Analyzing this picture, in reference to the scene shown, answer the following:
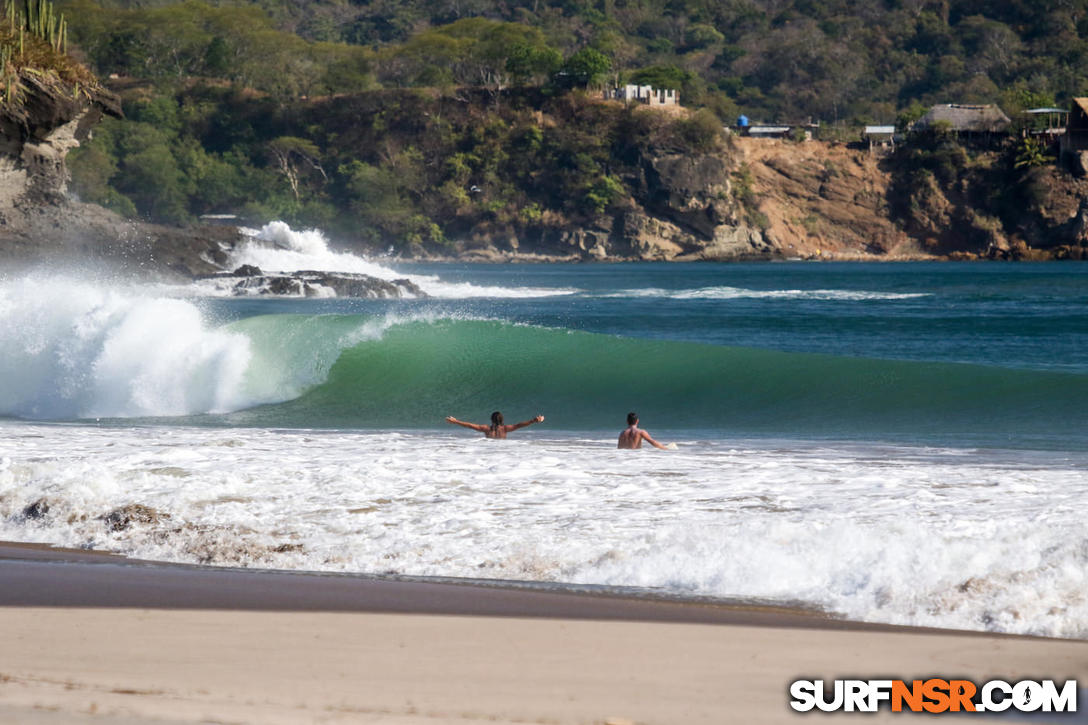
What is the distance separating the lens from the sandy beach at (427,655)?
3854 millimetres

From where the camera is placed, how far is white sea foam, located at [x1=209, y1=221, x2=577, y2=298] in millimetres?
43312

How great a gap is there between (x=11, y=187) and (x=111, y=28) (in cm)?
7707

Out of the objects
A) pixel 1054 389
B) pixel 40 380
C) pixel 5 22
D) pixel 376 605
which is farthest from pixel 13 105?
pixel 376 605

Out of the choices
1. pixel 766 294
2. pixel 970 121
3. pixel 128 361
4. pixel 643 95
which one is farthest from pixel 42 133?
pixel 970 121

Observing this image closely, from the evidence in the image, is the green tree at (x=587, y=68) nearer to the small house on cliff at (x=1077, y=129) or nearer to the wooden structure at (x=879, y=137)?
the wooden structure at (x=879, y=137)

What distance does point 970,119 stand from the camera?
9375 cm

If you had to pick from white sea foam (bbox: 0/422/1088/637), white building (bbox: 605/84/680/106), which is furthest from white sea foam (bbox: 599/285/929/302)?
white building (bbox: 605/84/680/106)

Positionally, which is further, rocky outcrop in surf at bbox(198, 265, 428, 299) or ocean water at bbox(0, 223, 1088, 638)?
rocky outcrop in surf at bbox(198, 265, 428, 299)

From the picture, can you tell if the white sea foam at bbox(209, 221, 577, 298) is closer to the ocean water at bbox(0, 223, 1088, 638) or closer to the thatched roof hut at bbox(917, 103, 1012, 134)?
the ocean water at bbox(0, 223, 1088, 638)

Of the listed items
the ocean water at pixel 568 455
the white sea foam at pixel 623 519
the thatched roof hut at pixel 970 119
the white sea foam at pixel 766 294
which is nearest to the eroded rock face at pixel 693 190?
the thatched roof hut at pixel 970 119

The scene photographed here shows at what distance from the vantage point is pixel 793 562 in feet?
18.5

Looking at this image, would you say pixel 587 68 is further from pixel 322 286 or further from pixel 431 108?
pixel 322 286

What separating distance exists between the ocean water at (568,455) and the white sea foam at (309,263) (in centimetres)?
1750

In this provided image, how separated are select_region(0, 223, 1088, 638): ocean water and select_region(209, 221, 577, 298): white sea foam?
17.5m
